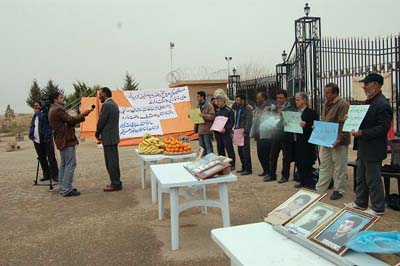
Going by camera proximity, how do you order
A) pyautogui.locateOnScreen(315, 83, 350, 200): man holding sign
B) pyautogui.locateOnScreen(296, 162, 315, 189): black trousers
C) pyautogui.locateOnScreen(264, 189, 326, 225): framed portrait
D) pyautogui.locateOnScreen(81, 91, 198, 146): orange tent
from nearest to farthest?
pyautogui.locateOnScreen(264, 189, 326, 225): framed portrait, pyautogui.locateOnScreen(315, 83, 350, 200): man holding sign, pyautogui.locateOnScreen(296, 162, 315, 189): black trousers, pyautogui.locateOnScreen(81, 91, 198, 146): orange tent

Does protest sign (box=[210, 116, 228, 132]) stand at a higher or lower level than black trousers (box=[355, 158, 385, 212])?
higher

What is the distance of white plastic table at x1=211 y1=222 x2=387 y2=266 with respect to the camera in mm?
1997

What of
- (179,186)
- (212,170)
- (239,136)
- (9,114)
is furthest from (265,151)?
(9,114)

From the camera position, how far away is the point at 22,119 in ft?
133

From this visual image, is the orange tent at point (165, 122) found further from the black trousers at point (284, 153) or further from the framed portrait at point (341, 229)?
the framed portrait at point (341, 229)

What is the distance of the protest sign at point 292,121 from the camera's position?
723 centimetres

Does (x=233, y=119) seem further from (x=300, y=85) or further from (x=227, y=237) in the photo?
(x=227, y=237)

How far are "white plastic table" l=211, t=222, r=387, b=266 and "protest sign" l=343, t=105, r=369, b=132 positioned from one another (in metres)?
3.16

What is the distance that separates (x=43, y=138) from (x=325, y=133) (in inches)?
245

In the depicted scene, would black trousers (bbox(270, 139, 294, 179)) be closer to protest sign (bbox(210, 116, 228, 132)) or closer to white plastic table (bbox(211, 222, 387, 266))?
protest sign (bbox(210, 116, 228, 132))

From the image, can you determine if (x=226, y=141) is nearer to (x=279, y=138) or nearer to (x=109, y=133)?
(x=279, y=138)

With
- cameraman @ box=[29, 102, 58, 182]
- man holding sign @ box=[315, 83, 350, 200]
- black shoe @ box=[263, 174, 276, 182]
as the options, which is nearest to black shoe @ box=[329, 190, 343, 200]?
man holding sign @ box=[315, 83, 350, 200]

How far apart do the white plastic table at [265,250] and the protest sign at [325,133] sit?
3.86 m

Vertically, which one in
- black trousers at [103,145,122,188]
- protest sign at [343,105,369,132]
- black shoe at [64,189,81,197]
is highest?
protest sign at [343,105,369,132]
